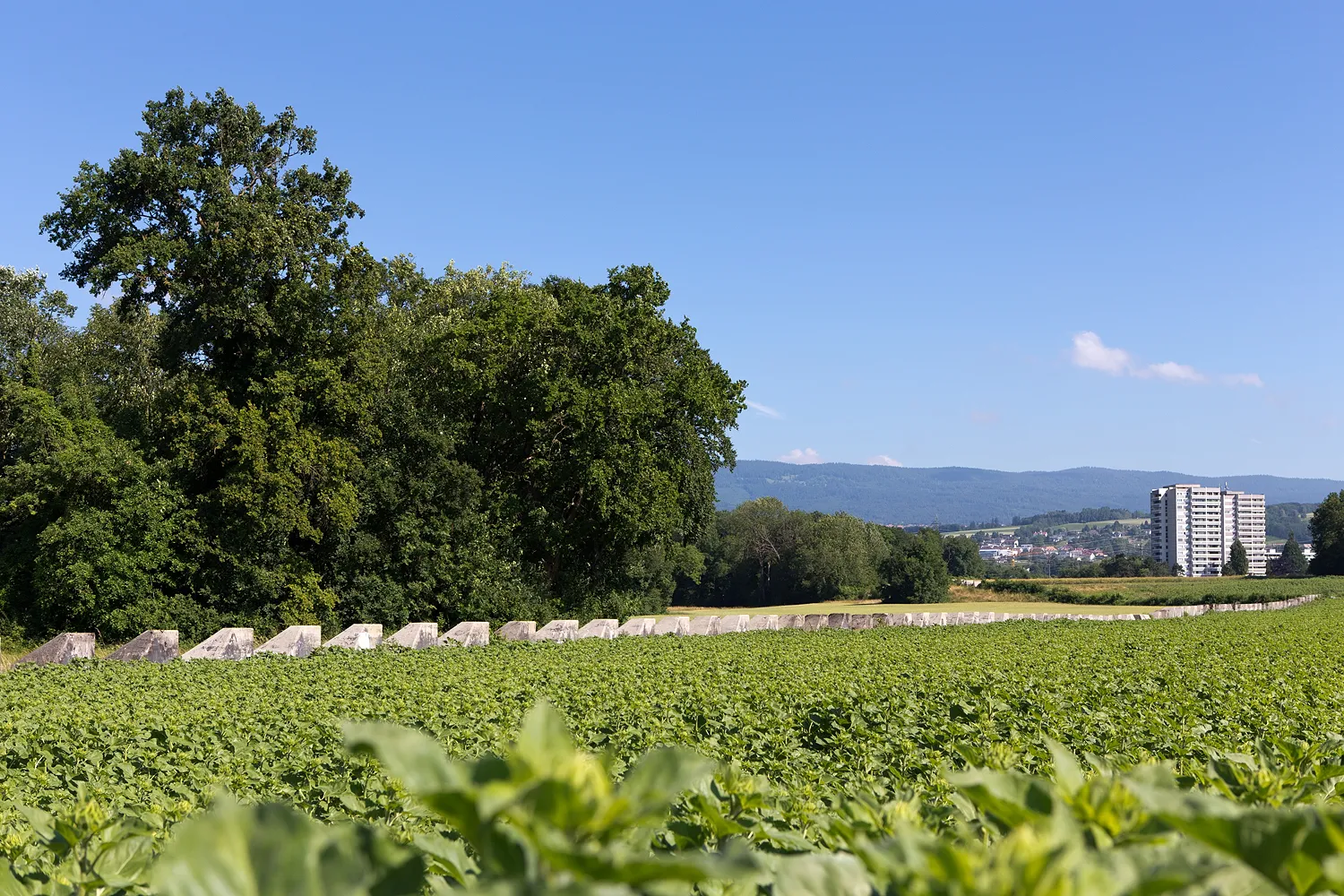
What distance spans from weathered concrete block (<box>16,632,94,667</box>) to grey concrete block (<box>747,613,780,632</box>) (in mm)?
14584

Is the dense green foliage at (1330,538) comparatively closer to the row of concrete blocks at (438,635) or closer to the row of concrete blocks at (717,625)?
the row of concrete blocks at (717,625)

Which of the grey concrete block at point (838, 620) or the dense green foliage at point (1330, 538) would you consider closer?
the grey concrete block at point (838, 620)

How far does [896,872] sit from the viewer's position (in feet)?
3.92

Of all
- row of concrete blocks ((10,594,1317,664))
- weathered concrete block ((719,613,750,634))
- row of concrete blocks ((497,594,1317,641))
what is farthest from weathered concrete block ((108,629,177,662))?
weathered concrete block ((719,613,750,634))

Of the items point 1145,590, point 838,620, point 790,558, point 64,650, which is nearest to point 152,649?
point 64,650

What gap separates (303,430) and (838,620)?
46.6 ft

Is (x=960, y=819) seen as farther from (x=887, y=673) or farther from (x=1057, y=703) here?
(x=887, y=673)

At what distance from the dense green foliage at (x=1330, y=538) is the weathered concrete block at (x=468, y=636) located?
8649 cm

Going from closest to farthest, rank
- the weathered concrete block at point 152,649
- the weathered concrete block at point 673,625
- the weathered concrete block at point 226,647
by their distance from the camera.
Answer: the weathered concrete block at point 152,649 → the weathered concrete block at point 226,647 → the weathered concrete block at point 673,625

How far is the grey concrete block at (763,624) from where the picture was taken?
2722cm

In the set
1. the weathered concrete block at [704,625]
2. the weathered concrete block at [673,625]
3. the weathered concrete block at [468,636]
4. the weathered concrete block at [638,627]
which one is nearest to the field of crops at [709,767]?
the weathered concrete block at [468,636]

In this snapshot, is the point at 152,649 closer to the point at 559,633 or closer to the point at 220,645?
the point at 220,645

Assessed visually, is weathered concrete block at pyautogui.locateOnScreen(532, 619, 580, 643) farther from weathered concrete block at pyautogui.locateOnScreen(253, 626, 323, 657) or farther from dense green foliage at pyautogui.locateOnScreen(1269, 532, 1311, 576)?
dense green foliage at pyautogui.locateOnScreen(1269, 532, 1311, 576)

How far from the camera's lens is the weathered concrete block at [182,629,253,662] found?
1741cm
